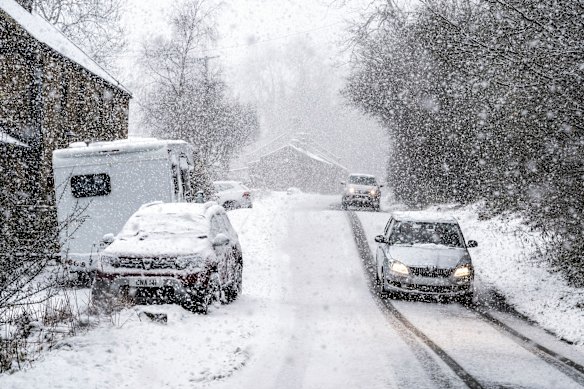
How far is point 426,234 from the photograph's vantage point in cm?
1306

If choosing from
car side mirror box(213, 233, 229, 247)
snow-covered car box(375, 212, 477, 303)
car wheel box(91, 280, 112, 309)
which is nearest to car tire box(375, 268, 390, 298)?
snow-covered car box(375, 212, 477, 303)

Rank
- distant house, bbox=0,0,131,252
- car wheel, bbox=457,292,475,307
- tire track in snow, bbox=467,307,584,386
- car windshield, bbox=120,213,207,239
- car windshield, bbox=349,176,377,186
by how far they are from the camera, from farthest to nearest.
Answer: car windshield, bbox=349,176,377,186 → distant house, bbox=0,0,131,252 → car wheel, bbox=457,292,475,307 → car windshield, bbox=120,213,207,239 → tire track in snow, bbox=467,307,584,386

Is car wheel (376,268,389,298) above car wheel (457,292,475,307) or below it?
above

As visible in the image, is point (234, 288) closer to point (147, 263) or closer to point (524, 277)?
point (147, 263)

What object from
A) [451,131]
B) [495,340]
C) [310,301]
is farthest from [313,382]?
[451,131]

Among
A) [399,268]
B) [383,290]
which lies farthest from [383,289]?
[399,268]

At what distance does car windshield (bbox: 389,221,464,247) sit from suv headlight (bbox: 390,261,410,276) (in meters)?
1.01

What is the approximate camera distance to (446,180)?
31.3 meters

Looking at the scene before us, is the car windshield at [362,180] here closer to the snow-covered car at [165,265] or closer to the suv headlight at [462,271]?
the suv headlight at [462,271]

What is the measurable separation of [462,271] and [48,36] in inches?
768

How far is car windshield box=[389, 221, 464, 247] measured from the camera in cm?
1288

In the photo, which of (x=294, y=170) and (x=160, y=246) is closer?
(x=160, y=246)

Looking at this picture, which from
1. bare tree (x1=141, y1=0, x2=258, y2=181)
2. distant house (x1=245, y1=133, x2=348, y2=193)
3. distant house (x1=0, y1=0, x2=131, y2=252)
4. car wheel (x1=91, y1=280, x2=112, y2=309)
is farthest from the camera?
distant house (x1=245, y1=133, x2=348, y2=193)

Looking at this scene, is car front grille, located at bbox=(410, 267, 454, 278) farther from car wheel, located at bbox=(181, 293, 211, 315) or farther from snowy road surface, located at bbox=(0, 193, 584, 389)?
car wheel, located at bbox=(181, 293, 211, 315)
